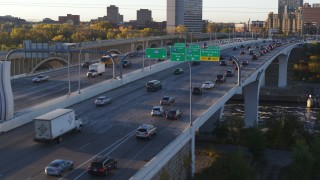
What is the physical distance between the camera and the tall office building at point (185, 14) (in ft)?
554

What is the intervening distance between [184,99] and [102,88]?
598cm

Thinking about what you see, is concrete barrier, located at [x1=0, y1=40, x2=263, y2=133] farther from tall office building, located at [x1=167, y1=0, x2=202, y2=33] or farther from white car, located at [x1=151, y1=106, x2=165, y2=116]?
tall office building, located at [x1=167, y1=0, x2=202, y2=33]

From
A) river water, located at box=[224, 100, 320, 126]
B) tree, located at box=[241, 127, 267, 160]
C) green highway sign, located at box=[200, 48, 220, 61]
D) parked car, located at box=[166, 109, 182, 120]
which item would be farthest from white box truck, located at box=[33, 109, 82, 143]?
river water, located at box=[224, 100, 320, 126]

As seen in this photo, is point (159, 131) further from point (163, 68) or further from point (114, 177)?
point (163, 68)

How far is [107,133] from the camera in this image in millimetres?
23031

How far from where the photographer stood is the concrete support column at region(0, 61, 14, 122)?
23734 mm

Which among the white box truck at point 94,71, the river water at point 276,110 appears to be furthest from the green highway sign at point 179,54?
the river water at point 276,110

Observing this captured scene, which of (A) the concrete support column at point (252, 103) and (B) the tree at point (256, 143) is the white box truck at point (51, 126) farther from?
(A) the concrete support column at point (252, 103)

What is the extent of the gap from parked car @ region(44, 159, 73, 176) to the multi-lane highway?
0.75 feet

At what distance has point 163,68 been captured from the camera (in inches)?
1923

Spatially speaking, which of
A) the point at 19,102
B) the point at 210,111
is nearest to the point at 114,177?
the point at 210,111

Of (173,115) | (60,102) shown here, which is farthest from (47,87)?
(173,115)

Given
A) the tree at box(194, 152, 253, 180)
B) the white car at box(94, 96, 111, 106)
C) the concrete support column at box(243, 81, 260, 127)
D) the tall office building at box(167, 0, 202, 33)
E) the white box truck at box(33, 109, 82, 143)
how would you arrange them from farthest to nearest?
the tall office building at box(167, 0, 202, 33) < the concrete support column at box(243, 81, 260, 127) < the white car at box(94, 96, 111, 106) < the tree at box(194, 152, 253, 180) < the white box truck at box(33, 109, 82, 143)

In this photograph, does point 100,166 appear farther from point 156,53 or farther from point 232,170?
point 156,53
